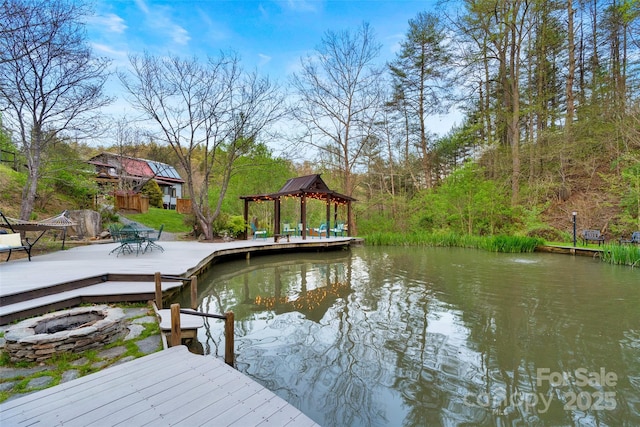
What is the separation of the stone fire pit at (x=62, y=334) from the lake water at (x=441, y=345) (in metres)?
1.02

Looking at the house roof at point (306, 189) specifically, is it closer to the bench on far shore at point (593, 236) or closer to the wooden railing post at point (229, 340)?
the wooden railing post at point (229, 340)

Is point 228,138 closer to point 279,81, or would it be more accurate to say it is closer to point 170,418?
point 279,81

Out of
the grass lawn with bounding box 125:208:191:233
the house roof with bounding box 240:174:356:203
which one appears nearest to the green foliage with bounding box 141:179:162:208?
the grass lawn with bounding box 125:208:191:233

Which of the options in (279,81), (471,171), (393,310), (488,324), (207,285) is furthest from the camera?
(471,171)

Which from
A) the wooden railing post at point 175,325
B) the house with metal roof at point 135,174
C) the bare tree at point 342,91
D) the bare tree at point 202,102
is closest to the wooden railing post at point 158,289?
the wooden railing post at point 175,325

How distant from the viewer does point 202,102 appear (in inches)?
424

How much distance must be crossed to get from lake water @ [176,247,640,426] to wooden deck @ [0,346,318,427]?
63 centimetres

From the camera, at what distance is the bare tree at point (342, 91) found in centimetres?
1502

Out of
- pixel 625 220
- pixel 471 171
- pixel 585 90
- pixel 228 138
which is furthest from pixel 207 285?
pixel 585 90

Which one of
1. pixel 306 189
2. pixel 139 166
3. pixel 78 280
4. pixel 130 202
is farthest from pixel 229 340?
pixel 139 166

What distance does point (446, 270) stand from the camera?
7.89m

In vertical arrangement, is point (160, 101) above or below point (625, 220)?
above

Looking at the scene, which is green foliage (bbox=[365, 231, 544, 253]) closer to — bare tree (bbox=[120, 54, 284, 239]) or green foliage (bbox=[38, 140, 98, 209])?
bare tree (bbox=[120, 54, 284, 239])

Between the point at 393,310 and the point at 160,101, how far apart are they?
1039 centimetres
